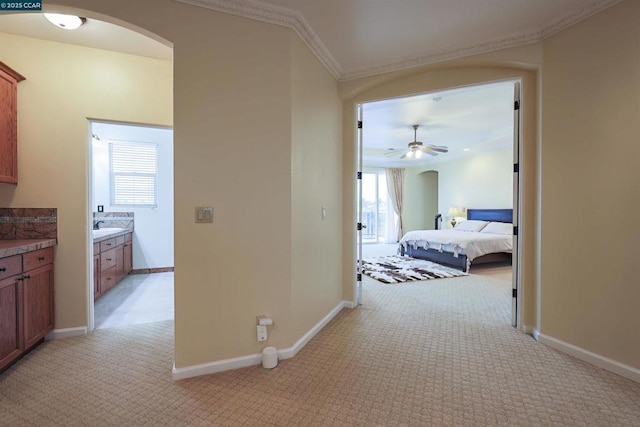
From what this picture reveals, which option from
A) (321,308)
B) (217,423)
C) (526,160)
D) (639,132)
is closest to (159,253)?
(321,308)

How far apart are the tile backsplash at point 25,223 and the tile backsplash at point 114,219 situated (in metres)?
2.59

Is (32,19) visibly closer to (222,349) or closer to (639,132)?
(222,349)

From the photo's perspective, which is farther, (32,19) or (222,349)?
(32,19)

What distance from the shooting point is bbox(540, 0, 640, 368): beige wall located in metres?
2.01

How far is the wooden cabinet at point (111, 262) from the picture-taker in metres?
3.60

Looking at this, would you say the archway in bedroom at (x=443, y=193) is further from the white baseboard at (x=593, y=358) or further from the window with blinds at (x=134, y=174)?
the window with blinds at (x=134, y=174)

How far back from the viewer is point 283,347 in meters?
2.28

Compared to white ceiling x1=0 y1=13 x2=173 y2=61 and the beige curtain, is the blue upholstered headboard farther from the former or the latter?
white ceiling x1=0 y1=13 x2=173 y2=61

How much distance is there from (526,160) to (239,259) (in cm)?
273

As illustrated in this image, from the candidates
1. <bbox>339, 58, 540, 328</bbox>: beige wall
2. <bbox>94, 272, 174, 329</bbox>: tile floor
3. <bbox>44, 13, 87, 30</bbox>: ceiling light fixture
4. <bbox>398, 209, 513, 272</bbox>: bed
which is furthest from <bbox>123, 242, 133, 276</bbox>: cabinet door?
<bbox>398, 209, 513, 272</bbox>: bed

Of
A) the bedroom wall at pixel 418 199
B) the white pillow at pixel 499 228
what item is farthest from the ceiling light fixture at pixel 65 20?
the bedroom wall at pixel 418 199

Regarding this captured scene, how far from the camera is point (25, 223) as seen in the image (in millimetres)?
2545

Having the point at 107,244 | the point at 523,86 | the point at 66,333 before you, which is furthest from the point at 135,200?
the point at 523,86

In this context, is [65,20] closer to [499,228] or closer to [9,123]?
[9,123]
